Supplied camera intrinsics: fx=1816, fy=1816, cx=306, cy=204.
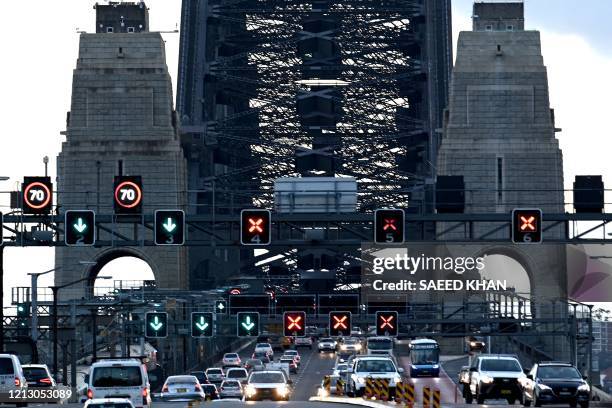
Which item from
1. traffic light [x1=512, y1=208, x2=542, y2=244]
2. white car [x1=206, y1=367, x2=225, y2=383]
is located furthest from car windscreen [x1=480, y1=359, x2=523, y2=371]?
white car [x1=206, y1=367, x2=225, y2=383]

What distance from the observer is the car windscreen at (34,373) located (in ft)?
246

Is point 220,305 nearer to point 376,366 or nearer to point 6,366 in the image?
point 376,366

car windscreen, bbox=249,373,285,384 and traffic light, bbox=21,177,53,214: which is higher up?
traffic light, bbox=21,177,53,214

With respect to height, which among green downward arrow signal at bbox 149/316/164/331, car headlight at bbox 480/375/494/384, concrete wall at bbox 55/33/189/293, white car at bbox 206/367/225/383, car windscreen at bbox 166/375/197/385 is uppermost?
concrete wall at bbox 55/33/189/293

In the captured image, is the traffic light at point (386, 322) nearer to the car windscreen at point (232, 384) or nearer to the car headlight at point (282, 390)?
the car windscreen at point (232, 384)

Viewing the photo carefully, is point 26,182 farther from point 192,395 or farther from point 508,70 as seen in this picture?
point 508,70

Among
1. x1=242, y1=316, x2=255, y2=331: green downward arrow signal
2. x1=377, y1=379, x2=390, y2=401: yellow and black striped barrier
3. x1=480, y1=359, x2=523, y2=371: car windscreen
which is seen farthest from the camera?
x1=242, y1=316, x2=255, y2=331: green downward arrow signal

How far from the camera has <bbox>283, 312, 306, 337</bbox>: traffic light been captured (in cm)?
11344

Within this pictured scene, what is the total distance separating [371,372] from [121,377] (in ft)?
69.0

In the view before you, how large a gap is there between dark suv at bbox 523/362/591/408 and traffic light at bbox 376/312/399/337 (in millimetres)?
45940

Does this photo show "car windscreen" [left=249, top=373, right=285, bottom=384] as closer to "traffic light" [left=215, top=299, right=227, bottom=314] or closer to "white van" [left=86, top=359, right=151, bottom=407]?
"white van" [left=86, top=359, right=151, bottom=407]

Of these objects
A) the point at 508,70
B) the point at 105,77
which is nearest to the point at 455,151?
the point at 508,70

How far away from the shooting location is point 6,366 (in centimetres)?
6231

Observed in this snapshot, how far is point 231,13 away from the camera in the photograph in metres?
158
